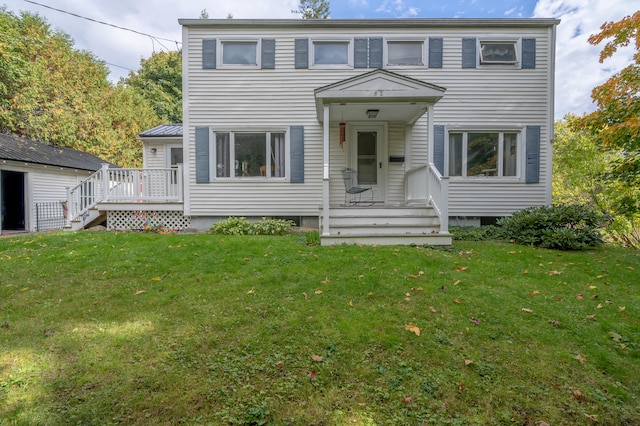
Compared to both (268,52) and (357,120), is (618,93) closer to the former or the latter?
(357,120)

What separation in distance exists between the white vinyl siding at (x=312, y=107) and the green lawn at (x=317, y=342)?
385cm

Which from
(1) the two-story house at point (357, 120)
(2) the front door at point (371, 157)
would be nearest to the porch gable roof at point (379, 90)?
(1) the two-story house at point (357, 120)

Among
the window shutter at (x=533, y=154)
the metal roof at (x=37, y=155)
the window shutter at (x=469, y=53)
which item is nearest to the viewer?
the window shutter at (x=533, y=154)

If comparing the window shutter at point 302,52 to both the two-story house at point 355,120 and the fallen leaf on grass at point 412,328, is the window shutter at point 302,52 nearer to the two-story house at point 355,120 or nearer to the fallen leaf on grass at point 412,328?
the two-story house at point 355,120

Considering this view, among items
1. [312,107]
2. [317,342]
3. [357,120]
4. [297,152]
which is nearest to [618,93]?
[357,120]

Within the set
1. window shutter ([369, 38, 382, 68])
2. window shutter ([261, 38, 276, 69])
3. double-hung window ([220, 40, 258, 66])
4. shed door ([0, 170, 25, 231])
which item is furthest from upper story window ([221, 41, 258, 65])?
shed door ([0, 170, 25, 231])

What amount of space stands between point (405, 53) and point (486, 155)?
349 cm

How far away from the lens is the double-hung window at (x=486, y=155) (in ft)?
27.7

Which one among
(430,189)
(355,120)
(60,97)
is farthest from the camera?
(60,97)

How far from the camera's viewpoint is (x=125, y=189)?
338 inches

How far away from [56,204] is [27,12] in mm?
14862

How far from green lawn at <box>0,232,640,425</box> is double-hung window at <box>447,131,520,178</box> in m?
4.19

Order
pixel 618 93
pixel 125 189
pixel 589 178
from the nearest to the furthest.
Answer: pixel 618 93 < pixel 125 189 < pixel 589 178

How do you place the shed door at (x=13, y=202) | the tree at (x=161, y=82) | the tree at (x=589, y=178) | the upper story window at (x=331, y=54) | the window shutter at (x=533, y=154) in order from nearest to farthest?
the window shutter at (x=533, y=154) → the upper story window at (x=331, y=54) → the tree at (x=589, y=178) → the shed door at (x=13, y=202) → the tree at (x=161, y=82)
